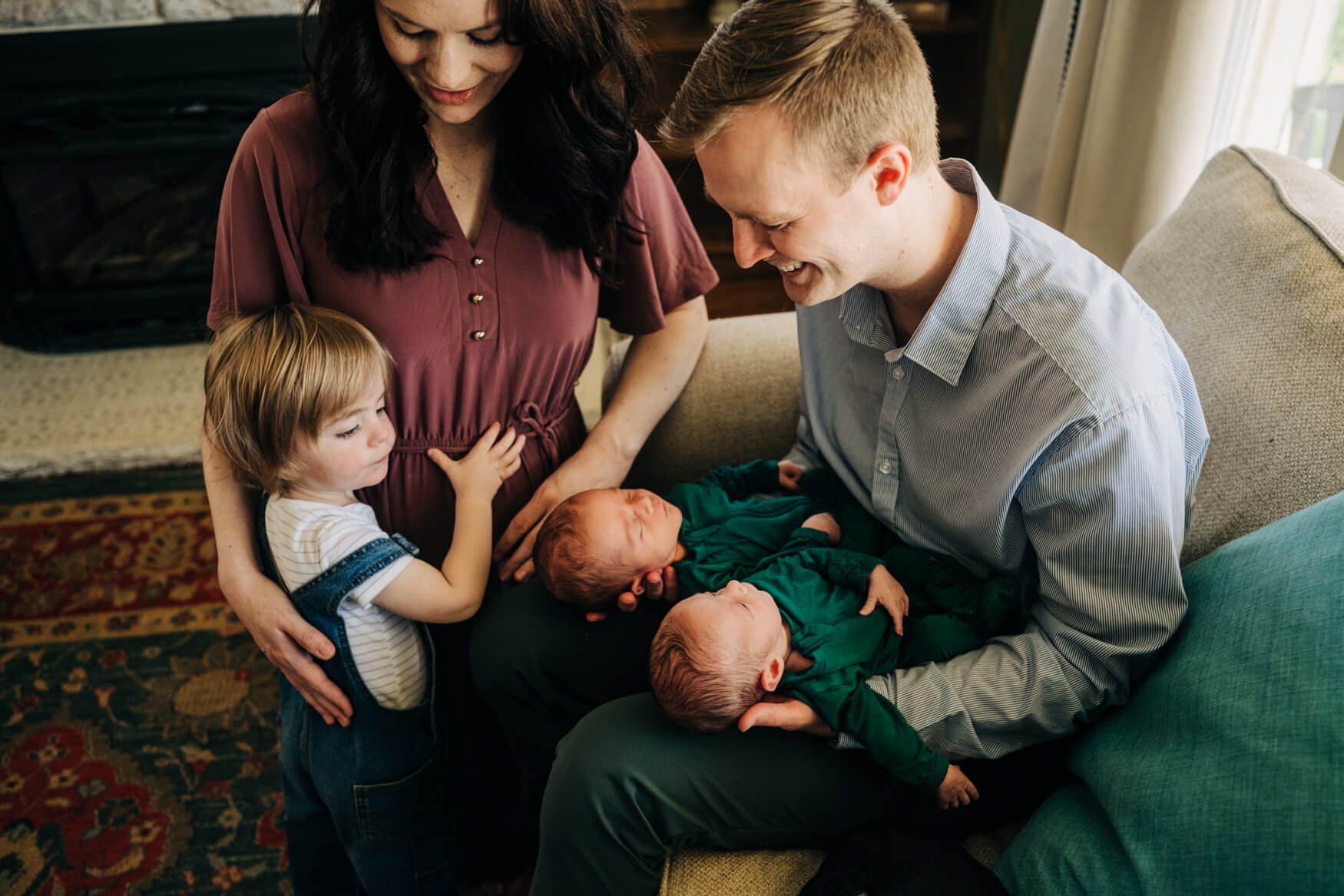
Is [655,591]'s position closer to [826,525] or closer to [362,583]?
[826,525]

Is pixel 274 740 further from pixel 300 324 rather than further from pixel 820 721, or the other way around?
pixel 820 721

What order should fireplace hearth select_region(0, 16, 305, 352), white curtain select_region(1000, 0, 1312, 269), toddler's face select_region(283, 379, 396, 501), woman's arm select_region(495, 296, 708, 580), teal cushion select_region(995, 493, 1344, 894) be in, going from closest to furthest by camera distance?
teal cushion select_region(995, 493, 1344, 894), toddler's face select_region(283, 379, 396, 501), woman's arm select_region(495, 296, 708, 580), white curtain select_region(1000, 0, 1312, 269), fireplace hearth select_region(0, 16, 305, 352)

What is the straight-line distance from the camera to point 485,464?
1.36 metres

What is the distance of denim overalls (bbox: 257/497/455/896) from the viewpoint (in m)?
1.31

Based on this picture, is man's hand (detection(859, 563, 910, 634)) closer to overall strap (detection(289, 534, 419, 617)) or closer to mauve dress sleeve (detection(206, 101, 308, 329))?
overall strap (detection(289, 534, 419, 617))

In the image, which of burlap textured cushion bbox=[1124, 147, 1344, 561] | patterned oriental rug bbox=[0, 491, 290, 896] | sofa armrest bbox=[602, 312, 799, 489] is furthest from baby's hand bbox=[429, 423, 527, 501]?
burlap textured cushion bbox=[1124, 147, 1344, 561]

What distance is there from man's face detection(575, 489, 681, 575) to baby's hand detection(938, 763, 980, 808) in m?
0.44

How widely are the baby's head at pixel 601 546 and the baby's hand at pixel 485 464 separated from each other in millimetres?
108

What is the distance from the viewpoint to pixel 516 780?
1.47 m

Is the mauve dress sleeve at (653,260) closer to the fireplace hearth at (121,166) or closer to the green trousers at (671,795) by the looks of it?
the green trousers at (671,795)

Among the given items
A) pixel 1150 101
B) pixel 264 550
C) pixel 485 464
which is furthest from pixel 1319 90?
pixel 264 550

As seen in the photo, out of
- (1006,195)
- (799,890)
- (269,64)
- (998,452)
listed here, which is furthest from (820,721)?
(269,64)

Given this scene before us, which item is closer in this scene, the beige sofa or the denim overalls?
the beige sofa

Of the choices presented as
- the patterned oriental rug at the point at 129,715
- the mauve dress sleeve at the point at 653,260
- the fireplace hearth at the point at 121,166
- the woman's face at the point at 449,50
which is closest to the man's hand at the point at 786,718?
the mauve dress sleeve at the point at 653,260
